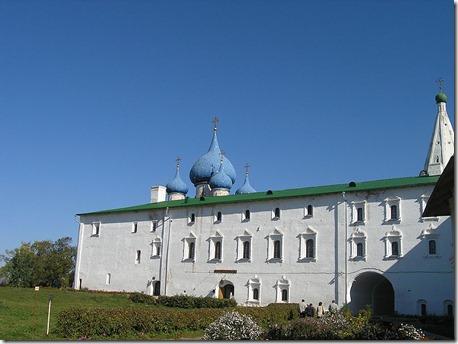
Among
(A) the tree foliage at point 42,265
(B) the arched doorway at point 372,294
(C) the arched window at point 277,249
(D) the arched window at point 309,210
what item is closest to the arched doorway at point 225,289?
(C) the arched window at point 277,249

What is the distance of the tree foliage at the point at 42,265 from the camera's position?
167 feet

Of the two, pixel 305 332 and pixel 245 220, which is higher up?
pixel 245 220

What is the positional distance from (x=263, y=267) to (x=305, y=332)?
20.5m

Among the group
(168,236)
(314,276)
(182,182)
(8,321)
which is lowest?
(8,321)

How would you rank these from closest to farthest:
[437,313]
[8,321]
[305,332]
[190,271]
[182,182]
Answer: [305,332], [8,321], [437,313], [190,271], [182,182]

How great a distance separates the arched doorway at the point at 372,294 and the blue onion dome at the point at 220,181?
55.8 ft

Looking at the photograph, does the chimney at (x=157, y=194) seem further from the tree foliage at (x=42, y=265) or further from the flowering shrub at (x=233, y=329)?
the flowering shrub at (x=233, y=329)

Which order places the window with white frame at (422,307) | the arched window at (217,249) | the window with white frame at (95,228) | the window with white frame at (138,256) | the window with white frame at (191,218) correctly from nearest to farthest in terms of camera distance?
1. the window with white frame at (422,307)
2. the arched window at (217,249)
3. the window with white frame at (191,218)
4. the window with white frame at (138,256)
5. the window with white frame at (95,228)

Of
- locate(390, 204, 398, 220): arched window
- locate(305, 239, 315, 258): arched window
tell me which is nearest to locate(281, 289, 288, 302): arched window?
locate(305, 239, 315, 258): arched window

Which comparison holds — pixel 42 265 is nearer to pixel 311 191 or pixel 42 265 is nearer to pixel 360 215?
pixel 311 191

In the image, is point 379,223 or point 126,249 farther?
point 126,249

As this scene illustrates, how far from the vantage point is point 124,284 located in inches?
1602

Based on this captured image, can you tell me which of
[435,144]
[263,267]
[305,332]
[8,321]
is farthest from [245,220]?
[305,332]

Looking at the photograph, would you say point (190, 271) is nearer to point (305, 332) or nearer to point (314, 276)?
point (314, 276)
